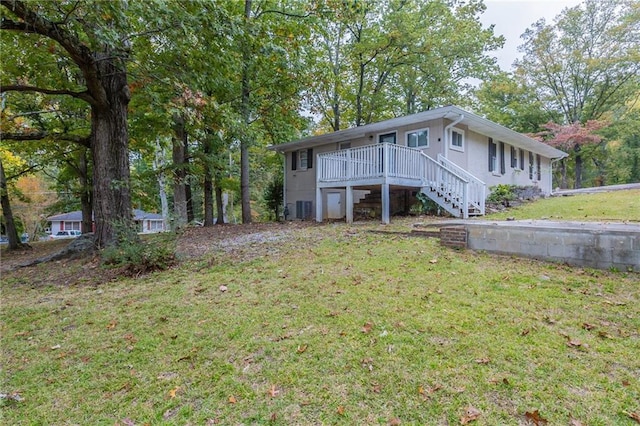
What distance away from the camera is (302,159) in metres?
15.6

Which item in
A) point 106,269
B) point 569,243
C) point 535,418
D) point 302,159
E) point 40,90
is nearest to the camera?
point 535,418

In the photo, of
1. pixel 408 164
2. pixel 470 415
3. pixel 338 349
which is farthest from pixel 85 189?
pixel 470 415

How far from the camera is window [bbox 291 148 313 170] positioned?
15203 millimetres

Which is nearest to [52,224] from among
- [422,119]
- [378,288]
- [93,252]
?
[93,252]

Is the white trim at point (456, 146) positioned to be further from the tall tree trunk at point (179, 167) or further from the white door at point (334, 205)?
the tall tree trunk at point (179, 167)

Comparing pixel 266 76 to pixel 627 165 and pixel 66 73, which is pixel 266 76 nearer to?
pixel 66 73

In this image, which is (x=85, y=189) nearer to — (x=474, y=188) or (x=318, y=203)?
(x=318, y=203)

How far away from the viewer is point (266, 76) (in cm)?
1215

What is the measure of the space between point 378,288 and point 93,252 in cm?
652

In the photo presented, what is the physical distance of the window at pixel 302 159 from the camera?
15.2 m

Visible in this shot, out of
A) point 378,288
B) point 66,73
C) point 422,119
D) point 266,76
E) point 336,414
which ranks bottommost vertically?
point 336,414

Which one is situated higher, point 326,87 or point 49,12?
point 326,87

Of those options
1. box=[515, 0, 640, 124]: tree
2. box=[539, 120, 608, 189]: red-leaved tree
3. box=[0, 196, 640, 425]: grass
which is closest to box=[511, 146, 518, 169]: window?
box=[539, 120, 608, 189]: red-leaved tree

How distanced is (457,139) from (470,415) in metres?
11.1
